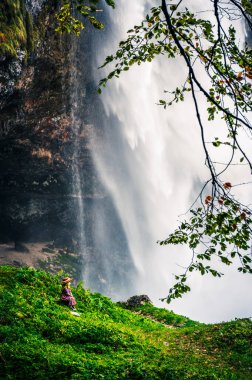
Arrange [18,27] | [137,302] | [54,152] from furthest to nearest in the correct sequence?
[54,152] → [18,27] → [137,302]

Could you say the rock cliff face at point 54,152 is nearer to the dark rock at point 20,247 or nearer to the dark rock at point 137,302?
the dark rock at point 20,247

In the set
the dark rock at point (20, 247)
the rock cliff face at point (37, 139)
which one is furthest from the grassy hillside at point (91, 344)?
the dark rock at point (20, 247)

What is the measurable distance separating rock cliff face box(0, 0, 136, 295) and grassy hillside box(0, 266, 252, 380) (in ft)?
40.8

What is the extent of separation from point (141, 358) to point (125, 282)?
3229 cm

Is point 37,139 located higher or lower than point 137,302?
higher

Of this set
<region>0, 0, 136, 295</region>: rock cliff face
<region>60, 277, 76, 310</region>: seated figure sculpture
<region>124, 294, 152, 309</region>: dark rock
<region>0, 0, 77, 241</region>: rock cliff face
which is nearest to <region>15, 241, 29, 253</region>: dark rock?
<region>0, 0, 136, 295</region>: rock cliff face

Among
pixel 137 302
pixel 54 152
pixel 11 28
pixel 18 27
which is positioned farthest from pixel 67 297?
pixel 54 152

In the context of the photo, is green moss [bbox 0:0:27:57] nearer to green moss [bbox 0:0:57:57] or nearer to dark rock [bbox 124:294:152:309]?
green moss [bbox 0:0:57:57]

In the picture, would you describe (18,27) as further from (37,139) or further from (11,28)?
(37,139)

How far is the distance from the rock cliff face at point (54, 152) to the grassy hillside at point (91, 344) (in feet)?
40.8

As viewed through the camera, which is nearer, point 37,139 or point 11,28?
point 11,28

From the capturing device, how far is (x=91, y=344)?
5.84m

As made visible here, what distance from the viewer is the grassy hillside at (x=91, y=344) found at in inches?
184

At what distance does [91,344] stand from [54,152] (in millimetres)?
22393
